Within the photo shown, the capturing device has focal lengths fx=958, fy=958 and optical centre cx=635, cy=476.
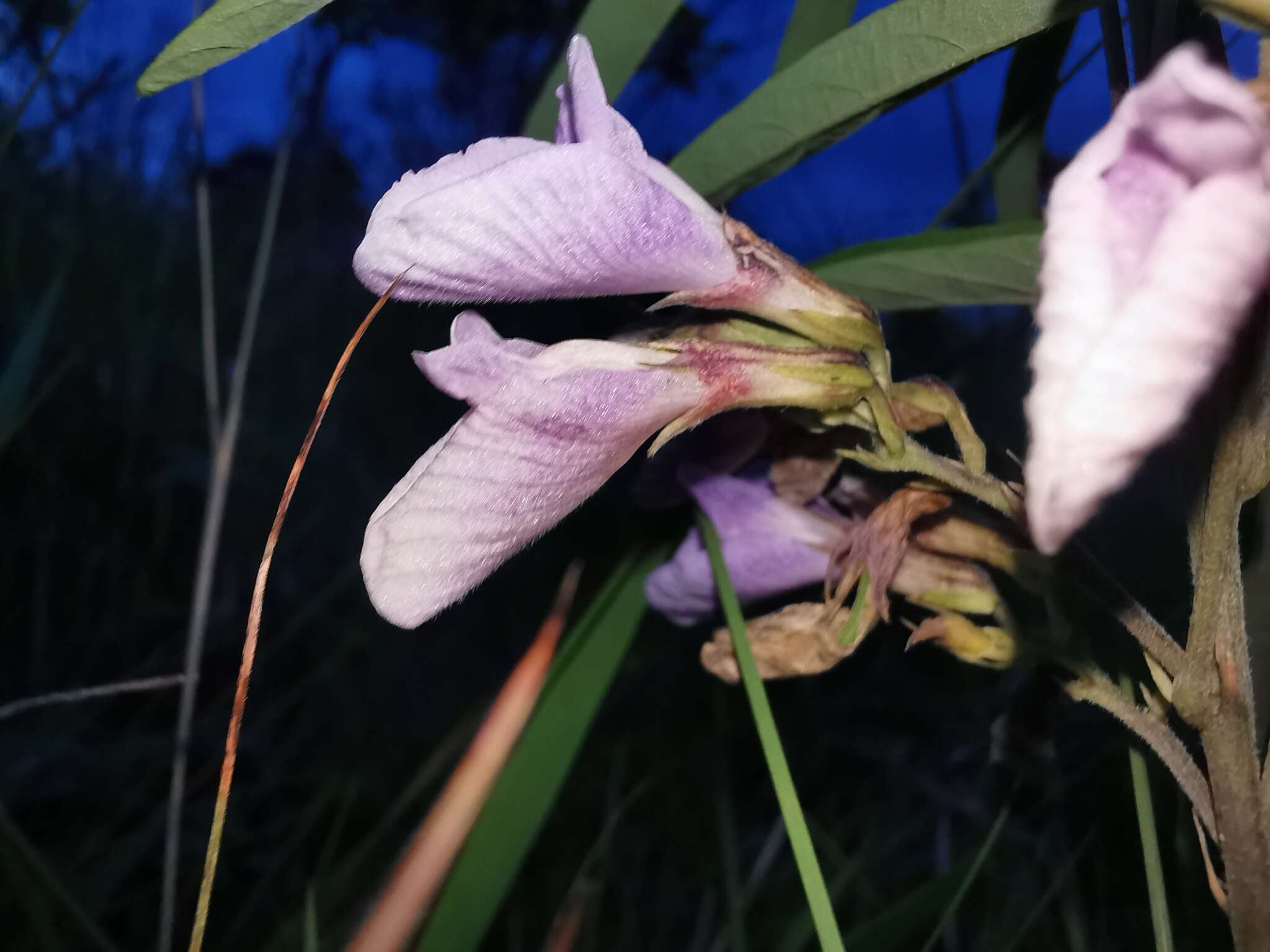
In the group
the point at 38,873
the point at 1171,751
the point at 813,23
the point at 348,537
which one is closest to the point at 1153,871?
the point at 1171,751

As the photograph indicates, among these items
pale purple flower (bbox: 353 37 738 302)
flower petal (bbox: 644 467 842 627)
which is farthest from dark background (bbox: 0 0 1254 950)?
pale purple flower (bbox: 353 37 738 302)

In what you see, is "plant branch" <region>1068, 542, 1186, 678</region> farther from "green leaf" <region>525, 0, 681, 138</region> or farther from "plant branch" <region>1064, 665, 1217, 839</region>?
"green leaf" <region>525, 0, 681, 138</region>

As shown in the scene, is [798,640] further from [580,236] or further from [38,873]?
[38,873]

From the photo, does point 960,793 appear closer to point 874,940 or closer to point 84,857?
point 874,940

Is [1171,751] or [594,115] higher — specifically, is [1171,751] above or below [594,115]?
below

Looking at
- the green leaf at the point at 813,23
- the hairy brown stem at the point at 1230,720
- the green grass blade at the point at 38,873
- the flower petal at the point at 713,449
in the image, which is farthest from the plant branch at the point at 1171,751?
the green grass blade at the point at 38,873

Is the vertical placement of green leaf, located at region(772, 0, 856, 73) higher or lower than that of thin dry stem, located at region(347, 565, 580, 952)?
higher
